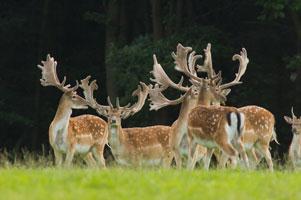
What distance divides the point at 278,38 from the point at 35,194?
16119 mm

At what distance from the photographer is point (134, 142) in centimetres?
1571

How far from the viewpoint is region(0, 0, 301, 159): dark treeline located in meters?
22.7

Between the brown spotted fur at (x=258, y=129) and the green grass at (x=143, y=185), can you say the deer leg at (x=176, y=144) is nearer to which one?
the brown spotted fur at (x=258, y=129)

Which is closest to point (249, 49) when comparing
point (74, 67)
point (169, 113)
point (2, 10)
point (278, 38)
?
point (278, 38)

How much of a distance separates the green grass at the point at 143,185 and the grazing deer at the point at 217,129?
6.56ft

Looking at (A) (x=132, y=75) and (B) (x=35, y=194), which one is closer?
(B) (x=35, y=194)

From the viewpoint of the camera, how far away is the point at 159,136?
15938 millimetres


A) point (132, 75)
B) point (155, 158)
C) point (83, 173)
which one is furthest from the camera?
point (132, 75)

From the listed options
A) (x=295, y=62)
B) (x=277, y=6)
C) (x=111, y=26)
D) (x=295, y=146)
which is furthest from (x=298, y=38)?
(x=295, y=146)

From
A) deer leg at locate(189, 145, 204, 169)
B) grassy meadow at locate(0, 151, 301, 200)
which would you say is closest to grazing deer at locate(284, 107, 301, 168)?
deer leg at locate(189, 145, 204, 169)

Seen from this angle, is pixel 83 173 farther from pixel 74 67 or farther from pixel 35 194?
pixel 74 67

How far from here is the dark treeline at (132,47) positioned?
893 inches

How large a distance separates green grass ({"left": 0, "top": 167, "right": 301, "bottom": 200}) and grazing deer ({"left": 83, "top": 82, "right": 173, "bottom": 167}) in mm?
4578

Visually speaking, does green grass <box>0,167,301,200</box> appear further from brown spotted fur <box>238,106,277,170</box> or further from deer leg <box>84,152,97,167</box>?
deer leg <box>84,152,97,167</box>
